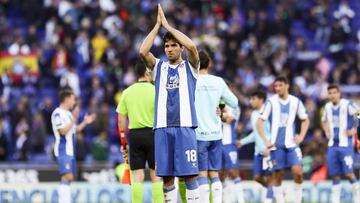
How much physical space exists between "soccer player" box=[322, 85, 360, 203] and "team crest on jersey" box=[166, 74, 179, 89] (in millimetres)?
6991

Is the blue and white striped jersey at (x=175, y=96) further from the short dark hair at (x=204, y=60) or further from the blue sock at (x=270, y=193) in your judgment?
the blue sock at (x=270, y=193)

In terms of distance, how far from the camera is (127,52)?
3025 centimetres

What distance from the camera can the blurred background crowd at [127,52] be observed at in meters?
27.9

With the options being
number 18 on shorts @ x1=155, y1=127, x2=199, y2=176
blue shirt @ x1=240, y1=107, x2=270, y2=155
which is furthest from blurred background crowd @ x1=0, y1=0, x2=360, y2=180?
number 18 on shorts @ x1=155, y1=127, x2=199, y2=176

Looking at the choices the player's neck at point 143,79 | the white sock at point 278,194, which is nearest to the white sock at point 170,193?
the player's neck at point 143,79

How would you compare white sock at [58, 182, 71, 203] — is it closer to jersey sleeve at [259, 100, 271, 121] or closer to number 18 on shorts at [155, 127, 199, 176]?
jersey sleeve at [259, 100, 271, 121]

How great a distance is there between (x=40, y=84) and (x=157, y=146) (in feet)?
54.5

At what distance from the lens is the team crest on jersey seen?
13.6 m

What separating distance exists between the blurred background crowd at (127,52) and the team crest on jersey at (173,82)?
12.3 m

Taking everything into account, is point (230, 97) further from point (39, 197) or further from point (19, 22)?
point (19, 22)

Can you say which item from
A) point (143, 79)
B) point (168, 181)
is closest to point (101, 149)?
point (143, 79)

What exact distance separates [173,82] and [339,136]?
746 cm

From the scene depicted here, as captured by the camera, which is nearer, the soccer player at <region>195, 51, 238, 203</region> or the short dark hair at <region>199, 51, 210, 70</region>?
the soccer player at <region>195, 51, 238, 203</region>

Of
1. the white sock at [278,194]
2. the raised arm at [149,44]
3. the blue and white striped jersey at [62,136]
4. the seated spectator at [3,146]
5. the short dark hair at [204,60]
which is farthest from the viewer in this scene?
the seated spectator at [3,146]
